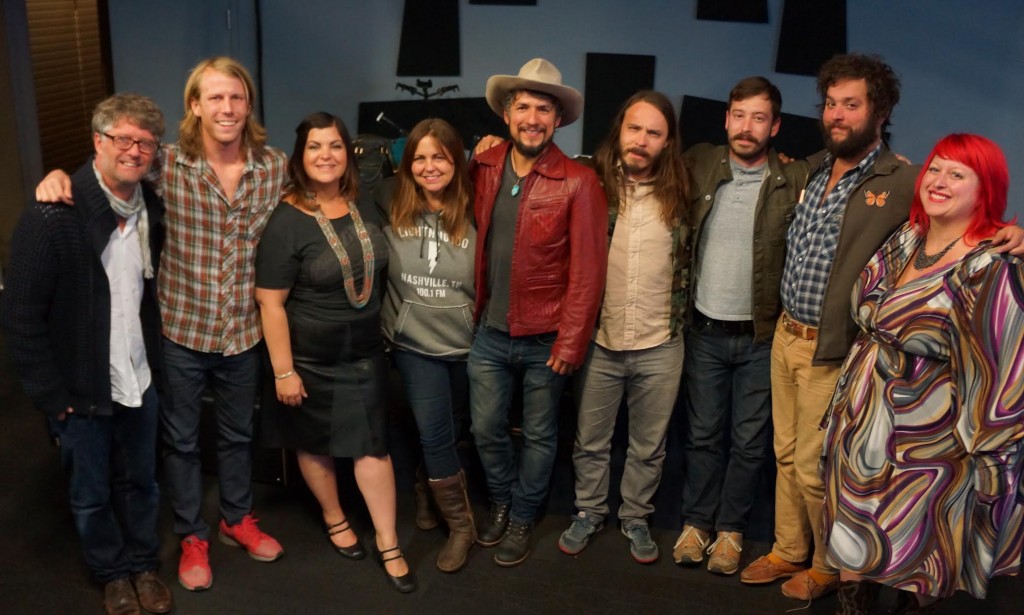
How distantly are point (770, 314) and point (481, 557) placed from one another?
1345mm

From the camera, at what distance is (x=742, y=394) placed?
3.40 metres

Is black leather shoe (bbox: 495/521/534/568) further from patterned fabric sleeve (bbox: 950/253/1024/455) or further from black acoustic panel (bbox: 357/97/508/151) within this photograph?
black acoustic panel (bbox: 357/97/508/151)

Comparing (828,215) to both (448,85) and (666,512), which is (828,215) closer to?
(666,512)

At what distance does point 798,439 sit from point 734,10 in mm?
1778

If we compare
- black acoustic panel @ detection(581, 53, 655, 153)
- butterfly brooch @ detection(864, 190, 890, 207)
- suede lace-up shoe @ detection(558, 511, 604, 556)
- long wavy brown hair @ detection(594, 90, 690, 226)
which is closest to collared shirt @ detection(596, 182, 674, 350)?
long wavy brown hair @ detection(594, 90, 690, 226)

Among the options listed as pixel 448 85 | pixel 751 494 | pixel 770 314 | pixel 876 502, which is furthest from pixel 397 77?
pixel 876 502

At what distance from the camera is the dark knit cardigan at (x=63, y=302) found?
2.69 metres

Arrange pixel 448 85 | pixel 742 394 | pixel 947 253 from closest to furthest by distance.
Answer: pixel 947 253 < pixel 742 394 < pixel 448 85

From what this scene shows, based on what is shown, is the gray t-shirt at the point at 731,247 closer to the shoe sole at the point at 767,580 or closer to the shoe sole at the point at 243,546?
the shoe sole at the point at 767,580

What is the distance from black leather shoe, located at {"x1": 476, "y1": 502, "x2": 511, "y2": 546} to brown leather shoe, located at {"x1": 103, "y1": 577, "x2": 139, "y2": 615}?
119 cm

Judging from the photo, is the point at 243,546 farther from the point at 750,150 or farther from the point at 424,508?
the point at 750,150

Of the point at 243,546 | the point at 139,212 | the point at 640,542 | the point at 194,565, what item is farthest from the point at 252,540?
the point at 640,542

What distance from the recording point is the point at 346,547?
3547 millimetres

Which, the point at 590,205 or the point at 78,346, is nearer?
the point at 78,346
